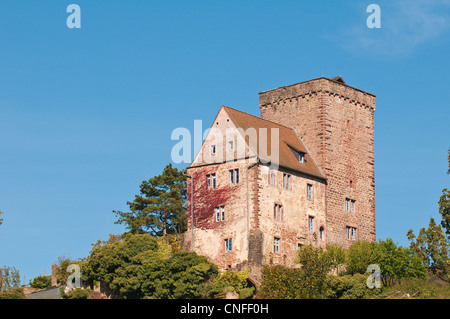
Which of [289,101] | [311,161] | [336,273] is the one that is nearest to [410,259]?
[336,273]

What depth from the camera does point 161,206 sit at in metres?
82.7

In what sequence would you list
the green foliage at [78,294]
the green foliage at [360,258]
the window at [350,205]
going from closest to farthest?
the green foliage at [360,258] → the green foliage at [78,294] → the window at [350,205]

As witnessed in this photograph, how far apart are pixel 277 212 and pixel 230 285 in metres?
6.82

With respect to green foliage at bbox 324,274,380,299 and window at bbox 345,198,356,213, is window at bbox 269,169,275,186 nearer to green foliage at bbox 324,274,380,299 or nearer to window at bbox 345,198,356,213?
green foliage at bbox 324,274,380,299

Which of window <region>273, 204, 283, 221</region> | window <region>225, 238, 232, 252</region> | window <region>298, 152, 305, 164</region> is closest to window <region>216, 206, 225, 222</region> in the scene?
window <region>225, 238, 232, 252</region>

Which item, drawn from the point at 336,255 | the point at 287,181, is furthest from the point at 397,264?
the point at 287,181

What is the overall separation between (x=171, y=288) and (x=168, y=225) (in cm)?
1947

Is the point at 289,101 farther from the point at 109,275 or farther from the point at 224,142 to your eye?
the point at 109,275

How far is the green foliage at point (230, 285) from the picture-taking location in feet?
205

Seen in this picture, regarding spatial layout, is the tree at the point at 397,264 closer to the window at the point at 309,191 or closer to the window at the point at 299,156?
the window at the point at 309,191

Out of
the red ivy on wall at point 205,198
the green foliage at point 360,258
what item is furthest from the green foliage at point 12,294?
the green foliage at point 360,258

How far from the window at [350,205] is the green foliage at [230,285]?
1310cm

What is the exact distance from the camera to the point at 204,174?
69188 mm

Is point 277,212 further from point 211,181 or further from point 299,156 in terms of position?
point 299,156
